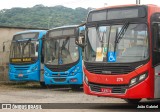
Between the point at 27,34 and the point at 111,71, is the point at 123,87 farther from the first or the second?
the point at 27,34

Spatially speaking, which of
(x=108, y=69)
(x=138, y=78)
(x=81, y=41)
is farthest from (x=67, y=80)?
(x=138, y=78)

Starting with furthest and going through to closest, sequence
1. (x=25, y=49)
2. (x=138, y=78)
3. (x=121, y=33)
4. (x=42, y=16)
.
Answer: (x=42, y=16)
(x=25, y=49)
(x=121, y=33)
(x=138, y=78)

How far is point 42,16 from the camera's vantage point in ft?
169

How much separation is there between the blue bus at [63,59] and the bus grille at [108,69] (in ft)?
17.3

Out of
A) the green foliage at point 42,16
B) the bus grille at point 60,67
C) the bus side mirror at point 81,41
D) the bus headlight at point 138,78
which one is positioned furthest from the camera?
the green foliage at point 42,16

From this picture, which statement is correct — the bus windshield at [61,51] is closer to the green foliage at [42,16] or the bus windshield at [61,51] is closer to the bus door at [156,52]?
the bus door at [156,52]

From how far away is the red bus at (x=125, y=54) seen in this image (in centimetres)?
1032

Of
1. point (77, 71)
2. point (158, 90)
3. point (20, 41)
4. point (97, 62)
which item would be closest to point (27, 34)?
point (20, 41)

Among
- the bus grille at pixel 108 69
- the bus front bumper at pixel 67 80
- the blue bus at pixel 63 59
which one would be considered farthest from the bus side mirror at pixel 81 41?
the bus front bumper at pixel 67 80

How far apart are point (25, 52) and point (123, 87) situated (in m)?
9.87

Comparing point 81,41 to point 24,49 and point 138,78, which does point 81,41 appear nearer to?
point 138,78

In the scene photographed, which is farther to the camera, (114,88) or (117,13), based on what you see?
(117,13)

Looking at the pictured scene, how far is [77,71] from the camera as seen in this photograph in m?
16.7

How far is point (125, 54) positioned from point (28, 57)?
9.52 meters
